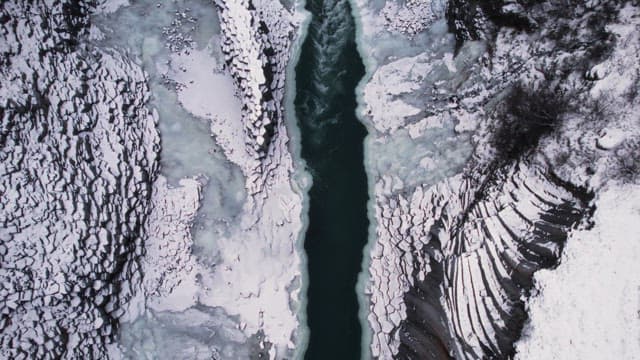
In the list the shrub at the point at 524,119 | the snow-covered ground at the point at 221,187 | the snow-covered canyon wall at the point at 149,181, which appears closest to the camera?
the shrub at the point at 524,119

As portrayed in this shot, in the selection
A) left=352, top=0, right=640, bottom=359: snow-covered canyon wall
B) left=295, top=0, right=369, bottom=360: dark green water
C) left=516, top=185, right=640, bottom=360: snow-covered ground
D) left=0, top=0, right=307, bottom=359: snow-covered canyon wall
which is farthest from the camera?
left=295, top=0, right=369, bottom=360: dark green water

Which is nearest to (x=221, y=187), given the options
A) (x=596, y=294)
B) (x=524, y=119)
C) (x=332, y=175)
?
(x=332, y=175)

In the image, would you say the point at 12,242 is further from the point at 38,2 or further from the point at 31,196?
the point at 38,2

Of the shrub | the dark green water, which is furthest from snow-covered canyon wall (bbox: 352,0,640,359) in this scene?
→ the dark green water

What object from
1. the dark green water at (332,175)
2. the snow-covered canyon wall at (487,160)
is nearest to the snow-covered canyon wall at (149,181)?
the dark green water at (332,175)

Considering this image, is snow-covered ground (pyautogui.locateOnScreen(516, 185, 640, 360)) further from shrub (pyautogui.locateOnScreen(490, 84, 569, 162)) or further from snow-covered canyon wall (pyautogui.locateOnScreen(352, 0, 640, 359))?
shrub (pyautogui.locateOnScreen(490, 84, 569, 162))

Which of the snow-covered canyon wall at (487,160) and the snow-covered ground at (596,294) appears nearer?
the snow-covered ground at (596,294)

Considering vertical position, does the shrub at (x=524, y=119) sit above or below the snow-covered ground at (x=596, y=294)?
above

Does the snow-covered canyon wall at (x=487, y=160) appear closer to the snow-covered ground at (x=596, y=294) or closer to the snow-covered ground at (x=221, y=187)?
the snow-covered ground at (x=596, y=294)

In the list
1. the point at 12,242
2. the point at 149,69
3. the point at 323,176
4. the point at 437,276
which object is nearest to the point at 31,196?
the point at 12,242
